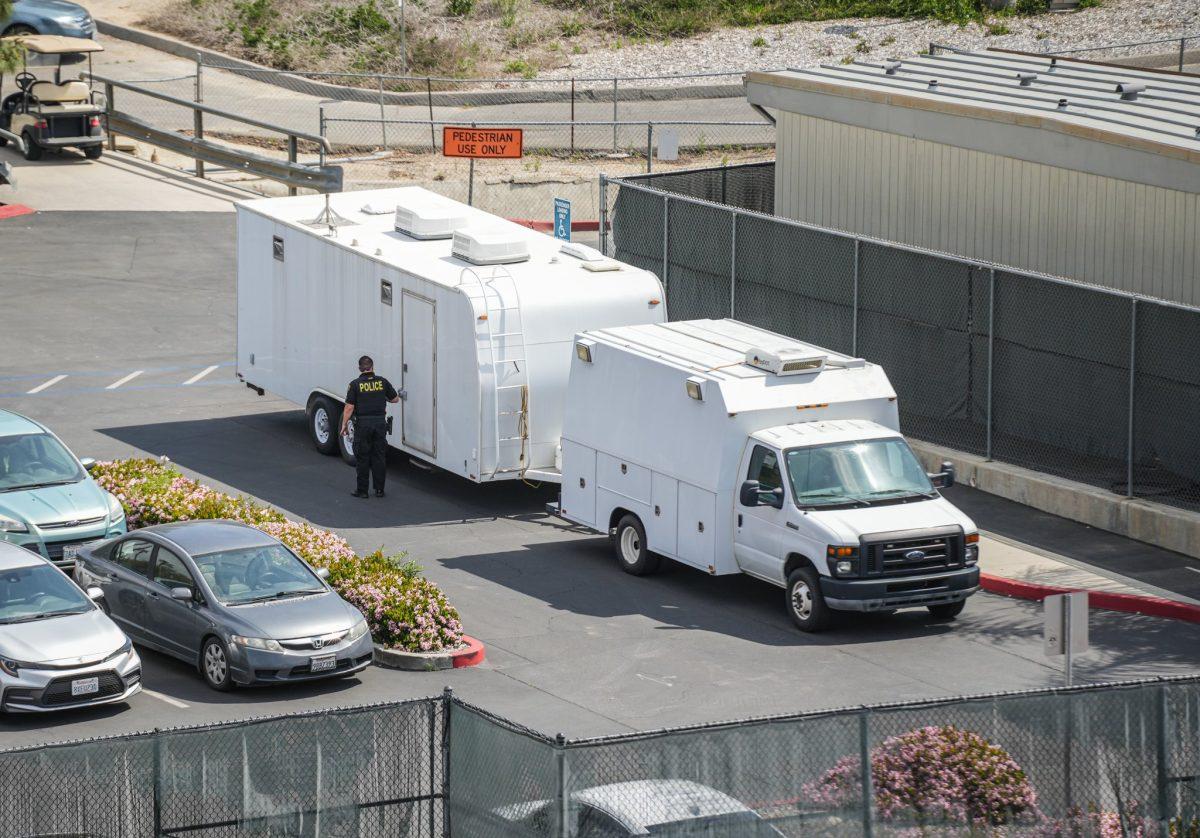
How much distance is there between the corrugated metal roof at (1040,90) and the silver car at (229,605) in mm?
11601

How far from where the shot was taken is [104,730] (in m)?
16.1

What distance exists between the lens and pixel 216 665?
17.1 m

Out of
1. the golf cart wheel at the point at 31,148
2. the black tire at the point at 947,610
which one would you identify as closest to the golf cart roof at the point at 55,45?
the golf cart wheel at the point at 31,148

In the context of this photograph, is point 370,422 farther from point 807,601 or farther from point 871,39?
point 871,39

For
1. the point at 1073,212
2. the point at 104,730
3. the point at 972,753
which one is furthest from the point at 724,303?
the point at 972,753

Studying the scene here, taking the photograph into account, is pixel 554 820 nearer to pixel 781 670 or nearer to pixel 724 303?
pixel 781 670

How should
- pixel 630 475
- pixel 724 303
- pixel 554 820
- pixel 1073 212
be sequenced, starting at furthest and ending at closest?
1. pixel 724 303
2. pixel 1073 212
3. pixel 630 475
4. pixel 554 820

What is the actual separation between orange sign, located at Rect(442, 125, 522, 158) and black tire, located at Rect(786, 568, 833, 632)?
19.1 metres

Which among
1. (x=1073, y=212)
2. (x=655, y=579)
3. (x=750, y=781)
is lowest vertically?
(x=655, y=579)

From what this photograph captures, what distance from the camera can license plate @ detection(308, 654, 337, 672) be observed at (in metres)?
16.9

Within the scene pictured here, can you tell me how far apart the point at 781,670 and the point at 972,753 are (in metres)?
5.98

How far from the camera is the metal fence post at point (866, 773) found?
1156cm

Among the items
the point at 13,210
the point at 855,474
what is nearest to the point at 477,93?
the point at 13,210

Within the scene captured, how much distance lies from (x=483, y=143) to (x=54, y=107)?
402 inches
